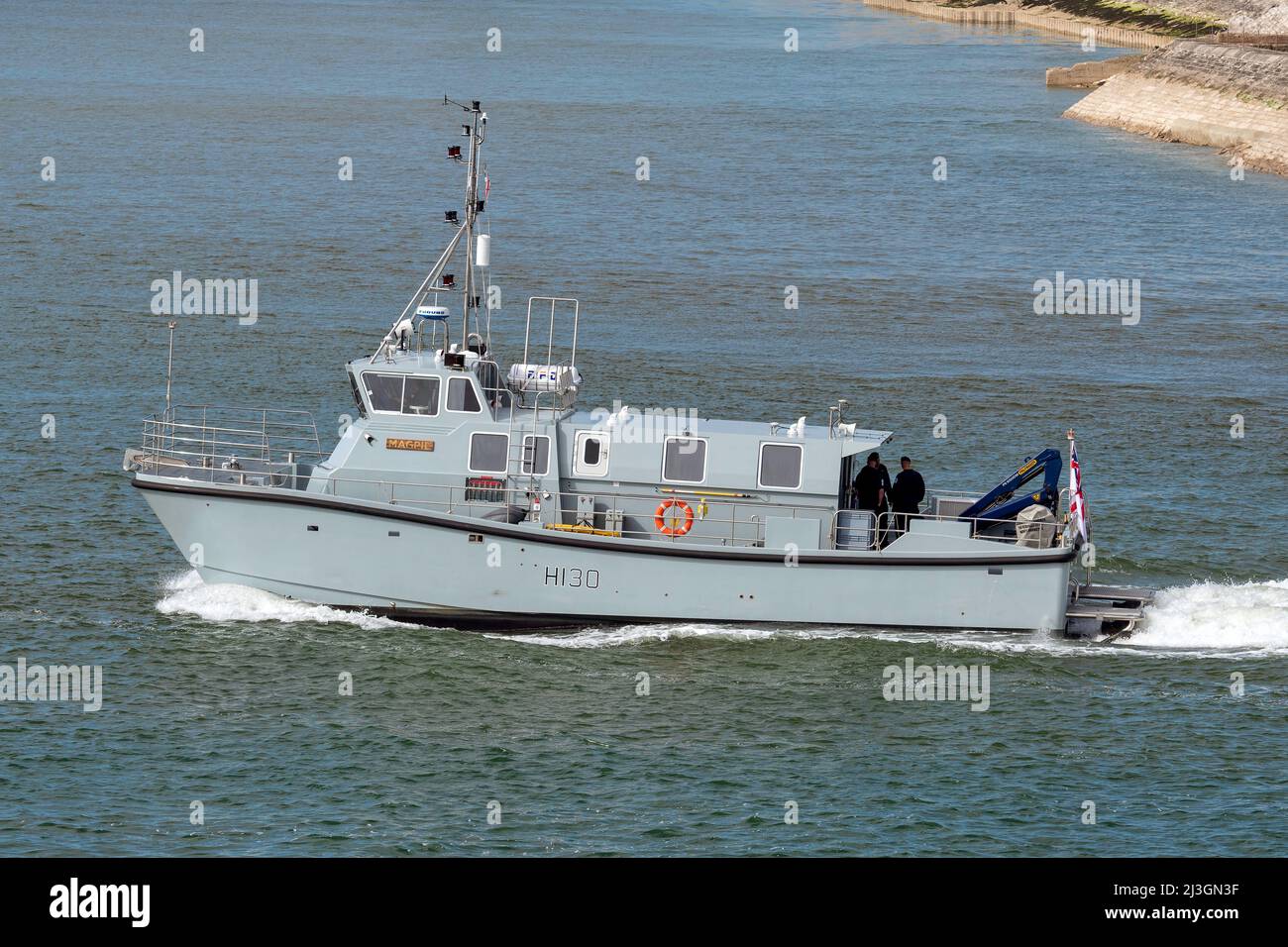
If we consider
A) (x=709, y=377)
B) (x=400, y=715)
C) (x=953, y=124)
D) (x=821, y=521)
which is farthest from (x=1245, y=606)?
(x=953, y=124)

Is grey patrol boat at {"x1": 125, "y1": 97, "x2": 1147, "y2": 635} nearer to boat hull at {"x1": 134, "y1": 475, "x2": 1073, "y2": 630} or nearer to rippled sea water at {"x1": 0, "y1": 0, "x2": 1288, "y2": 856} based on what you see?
boat hull at {"x1": 134, "y1": 475, "x2": 1073, "y2": 630}

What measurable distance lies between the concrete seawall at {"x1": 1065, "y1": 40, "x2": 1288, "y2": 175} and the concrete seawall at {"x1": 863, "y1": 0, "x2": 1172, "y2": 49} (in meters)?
25.5

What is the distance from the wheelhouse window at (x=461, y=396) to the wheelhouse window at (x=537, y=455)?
0.96 meters

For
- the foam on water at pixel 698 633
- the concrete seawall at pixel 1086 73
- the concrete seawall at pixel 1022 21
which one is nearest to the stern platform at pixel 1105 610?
the foam on water at pixel 698 633

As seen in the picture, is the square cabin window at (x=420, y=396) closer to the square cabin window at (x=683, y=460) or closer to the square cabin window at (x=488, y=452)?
the square cabin window at (x=488, y=452)

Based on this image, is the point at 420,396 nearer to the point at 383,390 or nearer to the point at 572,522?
the point at 383,390

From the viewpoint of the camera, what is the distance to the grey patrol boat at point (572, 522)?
84.1 ft

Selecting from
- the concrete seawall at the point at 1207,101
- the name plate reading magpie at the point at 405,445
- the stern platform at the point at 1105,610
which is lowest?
the stern platform at the point at 1105,610

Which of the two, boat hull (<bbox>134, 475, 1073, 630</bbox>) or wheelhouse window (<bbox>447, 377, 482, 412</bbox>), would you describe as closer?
boat hull (<bbox>134, 475, 1073, 630</bbox>)

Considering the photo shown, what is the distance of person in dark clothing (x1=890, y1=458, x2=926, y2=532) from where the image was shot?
87.4 ft

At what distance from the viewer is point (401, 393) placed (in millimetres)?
26312

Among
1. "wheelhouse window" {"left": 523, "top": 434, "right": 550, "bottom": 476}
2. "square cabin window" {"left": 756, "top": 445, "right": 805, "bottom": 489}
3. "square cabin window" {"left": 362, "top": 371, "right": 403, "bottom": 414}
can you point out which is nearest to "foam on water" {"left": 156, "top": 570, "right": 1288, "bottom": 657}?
"square cabin window" {"left": 756, "top": 445, "right": 805, "bottom": 489}

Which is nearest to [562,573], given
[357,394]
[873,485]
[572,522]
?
[572,522]

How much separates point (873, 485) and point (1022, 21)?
140 m
